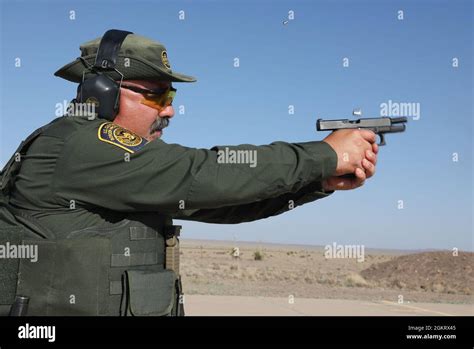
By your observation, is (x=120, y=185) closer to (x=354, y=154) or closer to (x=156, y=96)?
(x=156, y=96)

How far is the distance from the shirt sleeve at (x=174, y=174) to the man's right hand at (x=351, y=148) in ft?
0.27

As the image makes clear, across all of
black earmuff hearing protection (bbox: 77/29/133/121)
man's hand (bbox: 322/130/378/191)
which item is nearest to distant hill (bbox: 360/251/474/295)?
man's hand (bbox: 322/130/378/191)

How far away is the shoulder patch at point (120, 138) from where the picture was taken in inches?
97.2

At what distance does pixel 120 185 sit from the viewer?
94.7 inches

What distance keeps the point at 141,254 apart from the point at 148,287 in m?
0.16

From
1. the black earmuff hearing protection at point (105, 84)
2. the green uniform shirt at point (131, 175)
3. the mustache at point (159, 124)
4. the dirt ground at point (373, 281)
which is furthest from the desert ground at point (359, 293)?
the green uniform shirt at point (131, 175)

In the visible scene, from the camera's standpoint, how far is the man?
2.40 m

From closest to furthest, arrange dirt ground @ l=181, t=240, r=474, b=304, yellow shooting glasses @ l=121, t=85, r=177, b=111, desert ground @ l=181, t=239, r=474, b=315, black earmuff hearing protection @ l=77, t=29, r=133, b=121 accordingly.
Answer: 1. black earmuff hearing protection @ l=77, t=29, r=133, b=121
2. yellow shooting glasses @ l=121, t=85, r=177, b=111
3. desert ground @ l=181, t=239, r=474, b=315
4. dirt ground @ l=181, t=240, r=474, b=304

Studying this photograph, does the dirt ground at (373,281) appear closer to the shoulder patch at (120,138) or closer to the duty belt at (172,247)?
the duty belt at (172,247)

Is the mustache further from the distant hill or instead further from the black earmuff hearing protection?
the distant hill

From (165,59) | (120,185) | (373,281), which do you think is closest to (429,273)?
(373,281)

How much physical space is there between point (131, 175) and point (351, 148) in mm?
971
